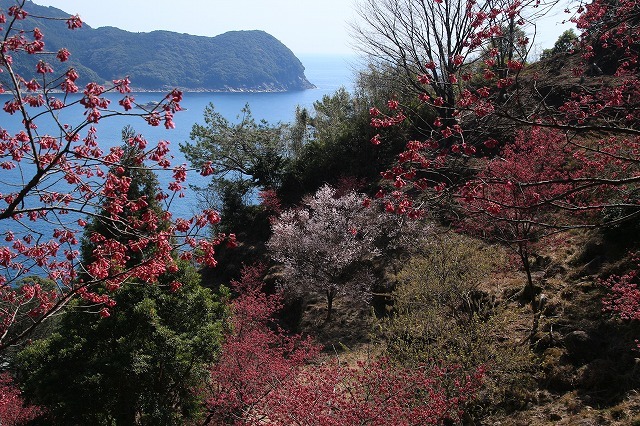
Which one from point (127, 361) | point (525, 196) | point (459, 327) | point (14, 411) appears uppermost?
point (525, 196)

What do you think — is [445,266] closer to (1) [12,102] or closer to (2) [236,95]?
(1) [12,102]

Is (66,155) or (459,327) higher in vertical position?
(66,155)

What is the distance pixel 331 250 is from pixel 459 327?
777cm

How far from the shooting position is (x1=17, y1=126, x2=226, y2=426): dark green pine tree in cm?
1007

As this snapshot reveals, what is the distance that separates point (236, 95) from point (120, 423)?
107 metres

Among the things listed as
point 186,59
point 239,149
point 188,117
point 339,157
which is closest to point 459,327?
point 339,157

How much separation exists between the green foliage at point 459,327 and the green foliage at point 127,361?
4.37 meters

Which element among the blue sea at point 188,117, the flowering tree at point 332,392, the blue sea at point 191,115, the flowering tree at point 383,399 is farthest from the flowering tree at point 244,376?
the blue sea at point 191,115

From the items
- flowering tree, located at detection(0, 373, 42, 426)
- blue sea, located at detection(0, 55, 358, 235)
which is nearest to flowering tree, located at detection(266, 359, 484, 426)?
flowering tree, located at detection(0, 373, 42, 426)

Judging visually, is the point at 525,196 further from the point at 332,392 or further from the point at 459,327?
the point at 332,392

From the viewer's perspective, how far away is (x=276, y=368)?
10.4 meters

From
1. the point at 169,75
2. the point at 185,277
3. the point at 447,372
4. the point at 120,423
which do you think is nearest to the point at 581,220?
the point at 447,372

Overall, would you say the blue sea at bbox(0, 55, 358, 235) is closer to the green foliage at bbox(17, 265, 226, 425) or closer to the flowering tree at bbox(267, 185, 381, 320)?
the flowering tree at bbox(267, 185, 381, 320)

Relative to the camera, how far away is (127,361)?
1002 cm
